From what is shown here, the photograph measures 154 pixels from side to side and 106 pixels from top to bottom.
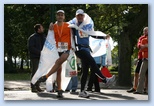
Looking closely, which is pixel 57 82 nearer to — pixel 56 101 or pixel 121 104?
pixel 56 101

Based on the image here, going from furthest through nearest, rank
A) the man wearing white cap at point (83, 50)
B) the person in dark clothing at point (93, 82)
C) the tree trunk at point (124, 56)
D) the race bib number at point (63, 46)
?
the tree trunk at point (124, 56) < the person in dark clothing at point (93, 82) < the man wearing white cap at point (83, 50) < the race bib number at point (63, 46)

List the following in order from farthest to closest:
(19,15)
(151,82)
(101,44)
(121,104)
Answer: (19,15) → (101,44) → (151,82) → (121,104)

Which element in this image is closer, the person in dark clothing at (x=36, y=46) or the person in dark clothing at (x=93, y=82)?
the person in dark clothing at (x=93, y=82)

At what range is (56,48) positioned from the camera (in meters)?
5.83

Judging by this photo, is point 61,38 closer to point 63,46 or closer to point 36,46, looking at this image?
point 63,46

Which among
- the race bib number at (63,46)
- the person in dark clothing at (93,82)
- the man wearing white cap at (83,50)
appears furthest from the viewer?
the person in dark clothing at (93,82)

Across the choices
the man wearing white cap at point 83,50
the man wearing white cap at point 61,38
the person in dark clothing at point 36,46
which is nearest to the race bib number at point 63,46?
the man wearing white cap at point 61,38

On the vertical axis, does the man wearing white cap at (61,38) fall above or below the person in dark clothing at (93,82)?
above

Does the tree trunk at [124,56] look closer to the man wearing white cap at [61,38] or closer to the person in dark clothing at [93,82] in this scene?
the person in dark clothing at [93,82]

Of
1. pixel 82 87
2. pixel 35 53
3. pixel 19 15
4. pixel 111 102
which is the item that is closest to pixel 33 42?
pixel 35 53

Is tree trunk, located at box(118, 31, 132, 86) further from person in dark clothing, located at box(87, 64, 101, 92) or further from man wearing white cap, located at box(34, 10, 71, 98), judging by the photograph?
man wearing white cap, located at box(34, 10, 71, 98)

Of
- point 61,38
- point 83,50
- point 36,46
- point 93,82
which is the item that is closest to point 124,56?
point 93,82

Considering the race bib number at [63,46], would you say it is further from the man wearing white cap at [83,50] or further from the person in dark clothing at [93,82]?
the person in dark clothing at [93,82]

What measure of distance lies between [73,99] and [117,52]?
3.12 meters
